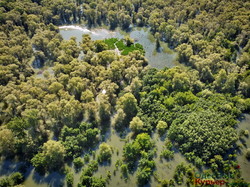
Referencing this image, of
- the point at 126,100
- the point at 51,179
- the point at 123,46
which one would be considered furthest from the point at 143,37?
the point at 51,179

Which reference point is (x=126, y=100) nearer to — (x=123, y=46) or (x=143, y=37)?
(x=123, y=46)

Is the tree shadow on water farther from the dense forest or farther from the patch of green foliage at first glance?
the patch of green foliage

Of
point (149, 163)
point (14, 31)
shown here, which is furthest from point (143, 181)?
point (14, 31)

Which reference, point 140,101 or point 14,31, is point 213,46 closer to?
point 140,101

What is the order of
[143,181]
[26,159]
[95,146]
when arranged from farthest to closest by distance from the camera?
[95,146]
[26,159]
[143,181]

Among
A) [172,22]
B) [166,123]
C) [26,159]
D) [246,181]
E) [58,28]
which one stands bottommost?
[26,159]

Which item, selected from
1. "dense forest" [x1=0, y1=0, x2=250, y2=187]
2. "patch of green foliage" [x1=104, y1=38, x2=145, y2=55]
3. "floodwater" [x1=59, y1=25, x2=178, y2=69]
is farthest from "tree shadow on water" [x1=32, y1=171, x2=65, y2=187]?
"patch of green foliage" [x1=104, y1=38, x2=145, y2=55]
